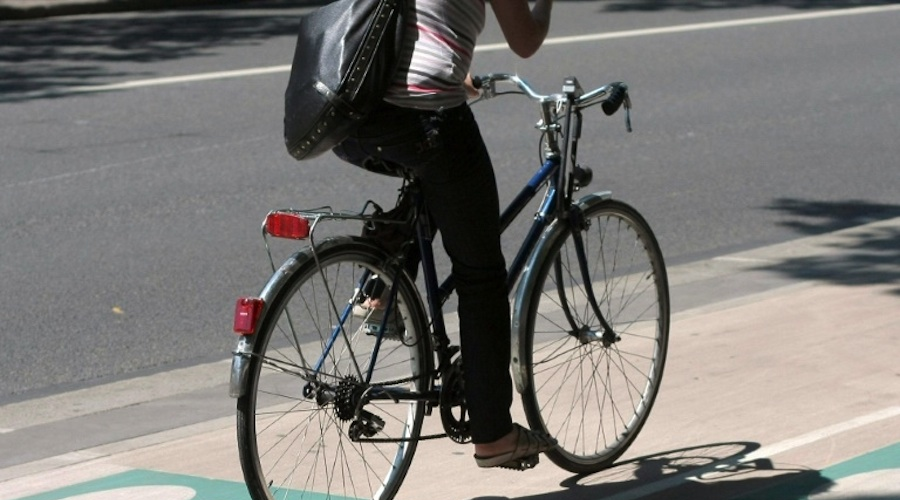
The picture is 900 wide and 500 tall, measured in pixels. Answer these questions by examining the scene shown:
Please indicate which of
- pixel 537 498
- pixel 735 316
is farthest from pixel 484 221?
pixel 735 316

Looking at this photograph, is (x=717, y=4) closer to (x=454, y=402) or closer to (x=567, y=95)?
(x=567, y=95)

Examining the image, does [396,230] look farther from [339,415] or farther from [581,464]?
[581,464]

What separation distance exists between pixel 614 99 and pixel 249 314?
1428mm

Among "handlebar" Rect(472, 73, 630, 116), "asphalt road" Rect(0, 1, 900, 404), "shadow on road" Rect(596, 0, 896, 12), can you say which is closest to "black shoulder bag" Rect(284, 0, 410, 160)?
"handlebar" Rect(472, 73, 630, 116)

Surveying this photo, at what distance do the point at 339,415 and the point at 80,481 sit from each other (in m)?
1.18

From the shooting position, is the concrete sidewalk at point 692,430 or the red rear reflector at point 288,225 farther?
the concrete sidewalk at point 692,430

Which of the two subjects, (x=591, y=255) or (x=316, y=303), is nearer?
(x=316, y=303)

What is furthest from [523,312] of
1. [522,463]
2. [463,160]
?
[463,160]

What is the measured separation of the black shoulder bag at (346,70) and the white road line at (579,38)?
8.82 m

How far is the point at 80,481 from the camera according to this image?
191 inches

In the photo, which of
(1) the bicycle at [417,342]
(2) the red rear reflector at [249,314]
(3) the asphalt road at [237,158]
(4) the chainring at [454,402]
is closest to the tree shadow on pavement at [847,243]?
(3) the asphalt road at [237,158]

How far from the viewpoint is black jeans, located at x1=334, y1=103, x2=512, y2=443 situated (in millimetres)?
3957

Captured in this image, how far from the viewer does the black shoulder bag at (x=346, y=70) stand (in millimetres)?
3807

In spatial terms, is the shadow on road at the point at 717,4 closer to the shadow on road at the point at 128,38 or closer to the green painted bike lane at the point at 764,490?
the shadow on road at the point at 128,38
